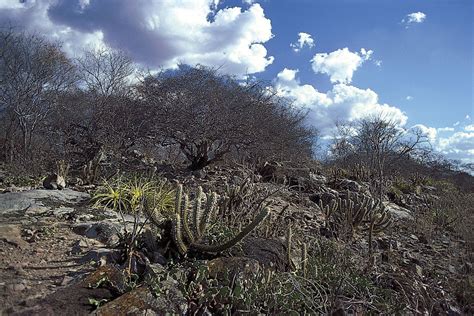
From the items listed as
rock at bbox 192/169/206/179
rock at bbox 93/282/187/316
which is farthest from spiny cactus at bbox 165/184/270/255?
rock at bbox 192/169/206/179

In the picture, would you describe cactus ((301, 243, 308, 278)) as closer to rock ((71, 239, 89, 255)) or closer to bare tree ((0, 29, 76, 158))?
rock ((71, 239, 89, 255))

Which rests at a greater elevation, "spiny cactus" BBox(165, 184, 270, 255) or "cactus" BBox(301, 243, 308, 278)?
"spiny cactus" BBox(165, 184, 270, 255)

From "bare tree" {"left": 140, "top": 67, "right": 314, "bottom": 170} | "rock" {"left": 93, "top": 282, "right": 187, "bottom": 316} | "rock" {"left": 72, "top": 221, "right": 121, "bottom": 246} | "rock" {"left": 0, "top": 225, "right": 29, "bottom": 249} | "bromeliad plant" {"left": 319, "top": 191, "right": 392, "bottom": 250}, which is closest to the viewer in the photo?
"rock" {"left": 93, "top": 282, "right": 187, "bottom": 316}

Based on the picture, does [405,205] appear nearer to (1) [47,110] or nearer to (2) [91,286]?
(2) [91,286]

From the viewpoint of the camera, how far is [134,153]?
1289 centimetres

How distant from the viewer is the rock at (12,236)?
4.34 meters

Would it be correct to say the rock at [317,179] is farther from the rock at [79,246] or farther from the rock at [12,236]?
the rock at [12,236]

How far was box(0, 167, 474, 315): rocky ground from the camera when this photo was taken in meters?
3.43

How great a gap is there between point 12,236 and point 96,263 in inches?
39.4

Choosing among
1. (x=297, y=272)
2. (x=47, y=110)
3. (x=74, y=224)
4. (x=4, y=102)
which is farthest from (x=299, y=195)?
(x=4, y=102)

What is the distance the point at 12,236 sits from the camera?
446cm

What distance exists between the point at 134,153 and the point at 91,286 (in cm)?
951

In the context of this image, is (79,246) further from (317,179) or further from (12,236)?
(317,179)

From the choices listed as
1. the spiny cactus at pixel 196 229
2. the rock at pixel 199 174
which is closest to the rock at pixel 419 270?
the spiny cactus at pixel 196 229
